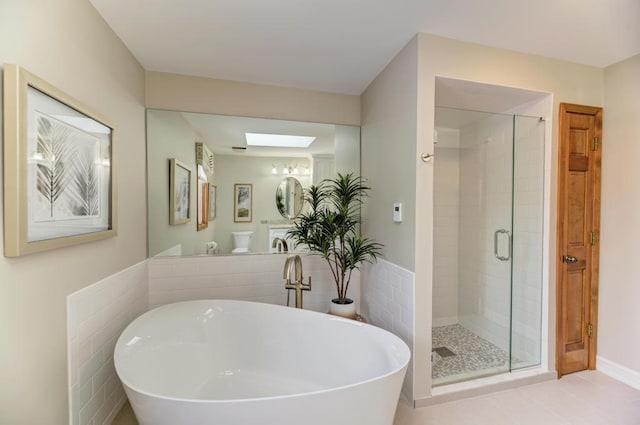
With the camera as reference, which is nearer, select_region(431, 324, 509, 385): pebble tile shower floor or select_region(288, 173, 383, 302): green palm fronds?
select_region(431, 324, 509, 385): pebble tile shower floor

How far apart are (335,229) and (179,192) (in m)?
1.35

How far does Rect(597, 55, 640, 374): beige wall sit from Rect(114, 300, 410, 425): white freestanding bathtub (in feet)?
6.31

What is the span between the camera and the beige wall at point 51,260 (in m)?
1.02

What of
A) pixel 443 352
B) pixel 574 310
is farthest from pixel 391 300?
pixel 574 310

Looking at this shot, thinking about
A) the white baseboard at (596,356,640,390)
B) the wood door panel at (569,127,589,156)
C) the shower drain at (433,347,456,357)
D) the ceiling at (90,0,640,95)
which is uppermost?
the ceiling at (90,0,640,95)

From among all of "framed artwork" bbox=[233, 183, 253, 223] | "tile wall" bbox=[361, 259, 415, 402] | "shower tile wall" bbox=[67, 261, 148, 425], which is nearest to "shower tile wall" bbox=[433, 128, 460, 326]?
"tile wall" bbox=[361, 259, 415, 402]

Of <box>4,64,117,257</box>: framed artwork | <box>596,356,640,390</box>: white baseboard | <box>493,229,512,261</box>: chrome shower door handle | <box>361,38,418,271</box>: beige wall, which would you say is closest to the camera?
<box>4,64,117,257</box>: framed artwork

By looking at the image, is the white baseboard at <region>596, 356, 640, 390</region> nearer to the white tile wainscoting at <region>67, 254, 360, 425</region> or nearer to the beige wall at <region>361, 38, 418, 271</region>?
the beige wall at <region>361, 38, 418, 271</region>

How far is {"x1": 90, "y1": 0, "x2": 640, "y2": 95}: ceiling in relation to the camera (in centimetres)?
155

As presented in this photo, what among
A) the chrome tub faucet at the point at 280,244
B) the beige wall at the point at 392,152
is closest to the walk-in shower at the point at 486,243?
the beige wall at the point at 392,152

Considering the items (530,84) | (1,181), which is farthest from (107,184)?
(530,84)

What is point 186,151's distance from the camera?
8.12 ft

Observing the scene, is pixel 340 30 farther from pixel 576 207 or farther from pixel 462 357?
pixel 462 357

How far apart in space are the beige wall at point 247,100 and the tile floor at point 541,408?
226cm
